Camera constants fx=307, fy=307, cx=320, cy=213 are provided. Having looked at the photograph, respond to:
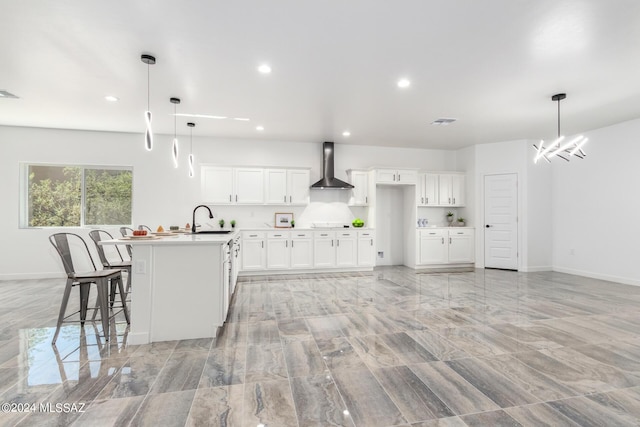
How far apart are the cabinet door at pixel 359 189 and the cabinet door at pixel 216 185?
103 inches

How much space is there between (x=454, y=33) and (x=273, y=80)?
200 centimetres

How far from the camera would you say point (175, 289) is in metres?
2.94

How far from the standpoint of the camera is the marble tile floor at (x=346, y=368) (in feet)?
5.99

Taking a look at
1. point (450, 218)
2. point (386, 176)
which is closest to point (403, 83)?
point (386, 176)

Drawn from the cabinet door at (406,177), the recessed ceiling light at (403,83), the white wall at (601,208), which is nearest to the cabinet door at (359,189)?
the cabinet door at (406,177)

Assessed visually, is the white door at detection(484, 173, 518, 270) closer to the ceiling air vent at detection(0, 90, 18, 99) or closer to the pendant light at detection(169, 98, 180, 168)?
the pendant light at detection(169, 98, 180, 168)

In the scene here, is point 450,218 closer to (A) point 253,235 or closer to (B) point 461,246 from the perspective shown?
(B) point 461,246

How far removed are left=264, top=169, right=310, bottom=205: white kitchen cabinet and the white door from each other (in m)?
4.10

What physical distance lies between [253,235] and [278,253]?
61 cm

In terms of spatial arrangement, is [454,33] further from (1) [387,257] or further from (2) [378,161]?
(1) [387,257]

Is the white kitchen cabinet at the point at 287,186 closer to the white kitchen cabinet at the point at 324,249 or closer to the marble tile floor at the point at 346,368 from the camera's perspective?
the white kitchen cabinet at the point at 324,249

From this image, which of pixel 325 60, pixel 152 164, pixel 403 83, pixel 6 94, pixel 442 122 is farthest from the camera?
pixel 152 164

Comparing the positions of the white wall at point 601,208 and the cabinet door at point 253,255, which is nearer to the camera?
the white wall at point 601,208

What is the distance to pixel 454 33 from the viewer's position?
2.72 m
